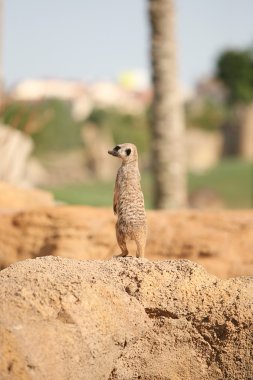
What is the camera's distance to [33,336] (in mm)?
3027

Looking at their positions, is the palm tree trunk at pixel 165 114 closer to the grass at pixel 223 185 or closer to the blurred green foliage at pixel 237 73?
the grass at pixel 223 185

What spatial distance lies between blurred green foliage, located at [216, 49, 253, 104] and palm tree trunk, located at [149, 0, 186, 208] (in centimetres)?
3281

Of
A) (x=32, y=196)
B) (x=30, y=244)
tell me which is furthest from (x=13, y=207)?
(x=30, y=244)

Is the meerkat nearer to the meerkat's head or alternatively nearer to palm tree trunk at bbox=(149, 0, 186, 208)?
the meerkat's head

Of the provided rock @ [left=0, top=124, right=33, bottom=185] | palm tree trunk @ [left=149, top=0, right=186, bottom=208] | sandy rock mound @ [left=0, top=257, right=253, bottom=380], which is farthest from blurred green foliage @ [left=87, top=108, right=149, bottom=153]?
sandy rock mound @ [left=0, top=257, right=253, bottom=380]

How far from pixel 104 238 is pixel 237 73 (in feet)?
124

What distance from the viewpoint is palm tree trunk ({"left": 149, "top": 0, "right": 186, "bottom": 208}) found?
410 inches

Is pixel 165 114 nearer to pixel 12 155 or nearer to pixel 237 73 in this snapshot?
pixel 12 155

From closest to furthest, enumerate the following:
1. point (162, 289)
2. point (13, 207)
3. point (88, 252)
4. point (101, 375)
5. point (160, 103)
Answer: point (101, 375), point (162, 289), point (88, 252), point (13, 207), point (160, 103)

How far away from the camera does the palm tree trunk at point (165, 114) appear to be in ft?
34.1

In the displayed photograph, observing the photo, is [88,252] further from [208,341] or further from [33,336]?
[33,336]

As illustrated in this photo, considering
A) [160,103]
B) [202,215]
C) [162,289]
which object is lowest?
[162,289]

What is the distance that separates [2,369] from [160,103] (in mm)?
7851

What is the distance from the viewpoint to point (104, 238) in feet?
19.9
